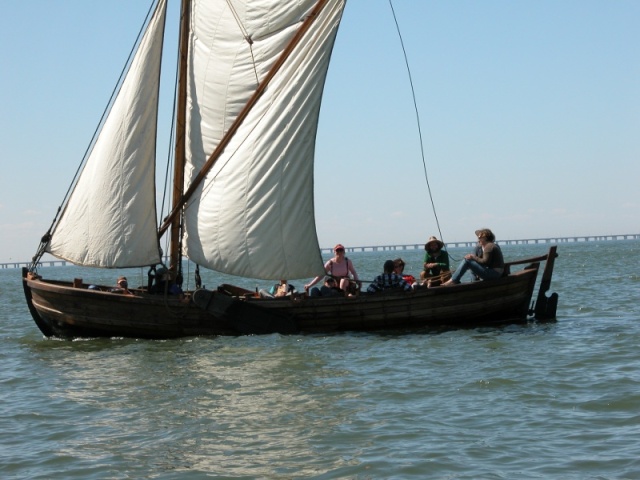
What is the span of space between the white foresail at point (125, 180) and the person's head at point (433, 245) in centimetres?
602

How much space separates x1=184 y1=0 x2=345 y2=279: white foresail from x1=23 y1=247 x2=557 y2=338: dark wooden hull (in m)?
1.06

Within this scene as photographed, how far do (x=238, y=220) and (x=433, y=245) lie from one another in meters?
4.32

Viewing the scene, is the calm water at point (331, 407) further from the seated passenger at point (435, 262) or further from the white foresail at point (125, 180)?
the white foresail at point (125, 180)

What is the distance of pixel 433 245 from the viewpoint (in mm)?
21969

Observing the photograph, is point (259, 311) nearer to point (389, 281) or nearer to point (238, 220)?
point (238, 220)

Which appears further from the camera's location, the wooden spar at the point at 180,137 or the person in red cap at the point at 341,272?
the wooden spar at the point at 180,137

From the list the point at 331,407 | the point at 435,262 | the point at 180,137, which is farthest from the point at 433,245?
the point at 331,407

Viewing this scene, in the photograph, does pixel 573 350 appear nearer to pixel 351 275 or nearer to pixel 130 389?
pixel 351 275

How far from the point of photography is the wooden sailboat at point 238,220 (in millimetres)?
21047

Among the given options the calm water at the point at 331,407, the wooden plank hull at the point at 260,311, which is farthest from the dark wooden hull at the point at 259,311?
the calm water at the point at 331,407

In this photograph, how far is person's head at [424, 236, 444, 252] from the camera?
858 inches

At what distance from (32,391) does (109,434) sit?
13.5 feet

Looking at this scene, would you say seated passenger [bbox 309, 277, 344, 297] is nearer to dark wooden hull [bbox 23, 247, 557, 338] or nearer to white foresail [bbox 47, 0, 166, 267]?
dark wooden hull [bbox 23, 247, 557, 338]

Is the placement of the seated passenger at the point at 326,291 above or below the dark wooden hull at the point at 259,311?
above
